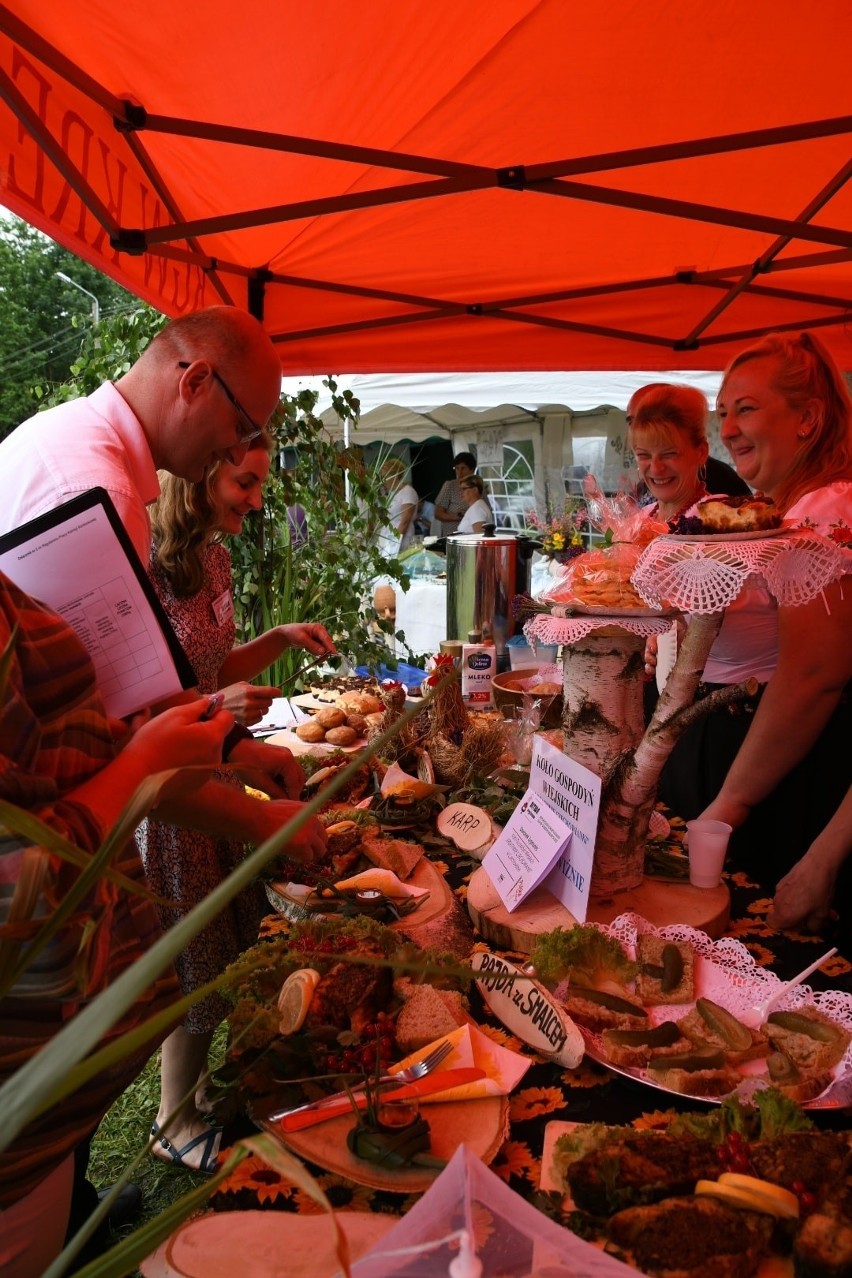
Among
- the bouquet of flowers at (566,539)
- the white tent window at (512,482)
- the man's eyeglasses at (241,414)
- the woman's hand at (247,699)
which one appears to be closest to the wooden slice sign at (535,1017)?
the woman's hand at (247,699)

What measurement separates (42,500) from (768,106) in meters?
2.39

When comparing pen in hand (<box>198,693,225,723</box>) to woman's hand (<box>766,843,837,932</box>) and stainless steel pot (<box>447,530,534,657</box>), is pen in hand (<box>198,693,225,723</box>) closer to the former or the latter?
woman's hand (<box>766,843,837,932</box>)

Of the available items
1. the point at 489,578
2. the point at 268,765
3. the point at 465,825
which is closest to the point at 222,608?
the point at 268,765

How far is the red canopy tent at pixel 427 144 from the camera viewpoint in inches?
81.3

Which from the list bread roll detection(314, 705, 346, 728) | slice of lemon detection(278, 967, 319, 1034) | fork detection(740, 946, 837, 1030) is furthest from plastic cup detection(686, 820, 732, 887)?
bread roll detection(314, 705, 346, 728)

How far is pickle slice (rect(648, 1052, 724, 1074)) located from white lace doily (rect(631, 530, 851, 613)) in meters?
0.68

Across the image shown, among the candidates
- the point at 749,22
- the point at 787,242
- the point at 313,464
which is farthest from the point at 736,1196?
the point at 313,464

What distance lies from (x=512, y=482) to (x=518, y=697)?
29.0 ft

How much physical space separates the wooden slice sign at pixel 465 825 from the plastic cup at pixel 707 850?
47 centimetres

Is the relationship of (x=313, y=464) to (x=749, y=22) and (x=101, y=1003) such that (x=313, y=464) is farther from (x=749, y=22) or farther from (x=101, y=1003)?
(x=101, y=1003)

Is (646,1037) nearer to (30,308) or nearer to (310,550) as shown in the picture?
(310,550)

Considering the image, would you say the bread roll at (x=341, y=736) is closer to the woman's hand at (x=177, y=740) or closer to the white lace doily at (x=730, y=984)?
the white lace doily at (x=730, y=984)

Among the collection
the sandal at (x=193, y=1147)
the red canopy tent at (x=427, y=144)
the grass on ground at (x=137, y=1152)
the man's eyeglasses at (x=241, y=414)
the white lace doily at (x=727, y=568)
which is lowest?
the grass on ground at (x=137, y=1152)

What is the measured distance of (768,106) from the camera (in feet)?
8.46
